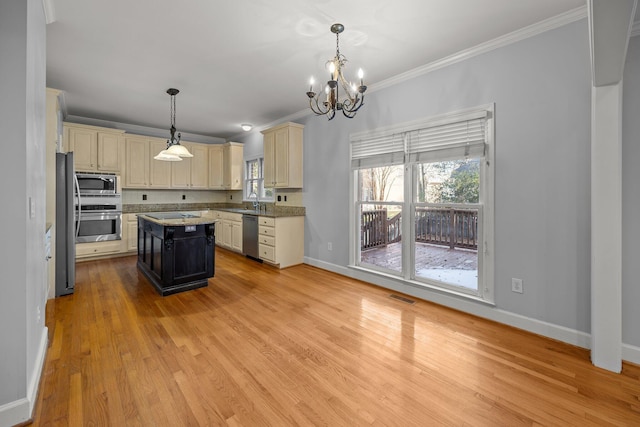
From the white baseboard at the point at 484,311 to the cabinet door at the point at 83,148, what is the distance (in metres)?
5.07

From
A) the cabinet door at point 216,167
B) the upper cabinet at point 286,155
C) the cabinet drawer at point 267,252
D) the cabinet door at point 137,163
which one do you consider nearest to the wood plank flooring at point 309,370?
the cabinet drawer at point 267,252

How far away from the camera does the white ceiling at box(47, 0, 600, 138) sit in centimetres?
234

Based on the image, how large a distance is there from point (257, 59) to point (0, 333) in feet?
10.1

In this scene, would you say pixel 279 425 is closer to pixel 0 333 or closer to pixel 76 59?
pixel 0 333

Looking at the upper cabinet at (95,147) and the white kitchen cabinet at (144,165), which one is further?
the white kitchen cabinet at (144,165)

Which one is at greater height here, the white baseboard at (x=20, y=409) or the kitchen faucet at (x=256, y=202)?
the kitchen faucet at (x=256, y=202)

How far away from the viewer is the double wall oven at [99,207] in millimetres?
4992

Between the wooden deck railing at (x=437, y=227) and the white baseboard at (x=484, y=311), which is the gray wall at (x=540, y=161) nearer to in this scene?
the white baseboard at (x=484, y=311)

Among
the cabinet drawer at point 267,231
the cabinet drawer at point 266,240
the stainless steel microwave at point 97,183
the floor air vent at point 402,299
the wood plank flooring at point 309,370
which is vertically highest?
the stainless steel microwave at point 97,183

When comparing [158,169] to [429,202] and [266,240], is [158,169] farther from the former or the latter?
[429,202]

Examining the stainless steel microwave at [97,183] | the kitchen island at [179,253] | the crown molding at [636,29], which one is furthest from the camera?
the stainless steel microwave at [97,183]

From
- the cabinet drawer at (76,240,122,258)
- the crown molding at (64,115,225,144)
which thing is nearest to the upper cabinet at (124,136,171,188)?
the crown molding at (64,115,225,144)

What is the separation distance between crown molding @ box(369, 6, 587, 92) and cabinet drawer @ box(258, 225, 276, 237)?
2.83 metres

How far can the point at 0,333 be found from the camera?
5.05 feet
